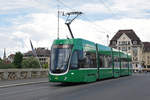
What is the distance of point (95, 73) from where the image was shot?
1035 inches

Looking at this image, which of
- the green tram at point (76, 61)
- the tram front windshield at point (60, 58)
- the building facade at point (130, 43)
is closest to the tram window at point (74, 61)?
the green tram at point (76, 61)

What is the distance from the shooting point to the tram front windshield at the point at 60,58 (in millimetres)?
21297

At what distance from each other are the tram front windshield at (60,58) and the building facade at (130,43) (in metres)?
103

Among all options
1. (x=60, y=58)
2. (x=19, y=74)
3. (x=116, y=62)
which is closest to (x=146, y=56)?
(x=116, y=62)

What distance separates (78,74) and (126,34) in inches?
4122

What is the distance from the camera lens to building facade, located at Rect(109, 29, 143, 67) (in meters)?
124

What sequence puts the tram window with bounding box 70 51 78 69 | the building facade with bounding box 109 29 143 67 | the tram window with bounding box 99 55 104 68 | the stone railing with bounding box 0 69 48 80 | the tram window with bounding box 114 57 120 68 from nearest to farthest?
the tram window with bounding box 70 51 78 69
the tram window with bounding box 99 55 104 68
the stone railing with bounding box 0 69 48 80
the tram window with bounding box 114 57 120 68
the building facade with bounding box 109 29 143 67

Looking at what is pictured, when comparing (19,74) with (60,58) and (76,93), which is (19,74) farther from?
(76,93)

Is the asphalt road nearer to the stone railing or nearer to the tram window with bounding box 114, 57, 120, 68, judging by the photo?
the stone railing

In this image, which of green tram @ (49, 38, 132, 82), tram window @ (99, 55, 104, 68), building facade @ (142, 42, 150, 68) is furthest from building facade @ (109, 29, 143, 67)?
green tram @ (49, 38, 132, 82)

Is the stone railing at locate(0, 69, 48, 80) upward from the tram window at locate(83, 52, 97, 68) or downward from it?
downward

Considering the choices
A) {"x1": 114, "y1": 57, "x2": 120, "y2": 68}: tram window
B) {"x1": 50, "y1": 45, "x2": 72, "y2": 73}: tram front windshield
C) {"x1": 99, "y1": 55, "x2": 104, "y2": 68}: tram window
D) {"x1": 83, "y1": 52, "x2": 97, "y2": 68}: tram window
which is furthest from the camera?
{"x1": 114, "y1": 57, "x2": 120, "y2": 68}: tram window

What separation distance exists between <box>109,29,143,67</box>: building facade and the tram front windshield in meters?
103

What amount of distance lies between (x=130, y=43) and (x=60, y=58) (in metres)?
105
